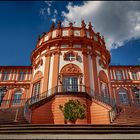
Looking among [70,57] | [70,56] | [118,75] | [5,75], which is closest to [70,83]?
[70,57]

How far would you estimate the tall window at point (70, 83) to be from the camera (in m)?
18.9

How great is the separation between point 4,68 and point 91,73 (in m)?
17.5

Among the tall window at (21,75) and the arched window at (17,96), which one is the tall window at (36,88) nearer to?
the arched window at (17,96)

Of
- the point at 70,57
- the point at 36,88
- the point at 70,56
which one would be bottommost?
the point at 36,88

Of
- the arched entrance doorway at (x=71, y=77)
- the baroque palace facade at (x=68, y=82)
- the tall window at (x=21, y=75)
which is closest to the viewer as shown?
the baroque palace facade at (x=68, y=82)

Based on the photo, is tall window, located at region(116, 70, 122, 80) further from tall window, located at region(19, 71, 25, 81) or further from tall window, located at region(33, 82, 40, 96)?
tall window, located at region(19, 71, 25, 81)

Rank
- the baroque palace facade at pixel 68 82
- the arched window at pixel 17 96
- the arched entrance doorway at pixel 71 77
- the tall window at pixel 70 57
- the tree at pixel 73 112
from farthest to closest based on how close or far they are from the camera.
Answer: the arched window at pixel 17 96 → the tall window at pixel 70 57 → the arched entrance doorway at pixel 71 77 → the baroque palace facade at pixel 68 82 → the tree at pixel 73 112

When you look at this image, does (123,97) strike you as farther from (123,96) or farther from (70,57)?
(70,57)

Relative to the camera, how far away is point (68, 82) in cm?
1961

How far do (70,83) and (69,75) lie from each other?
0.97 meters

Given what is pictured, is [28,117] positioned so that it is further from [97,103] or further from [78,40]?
[78,40]

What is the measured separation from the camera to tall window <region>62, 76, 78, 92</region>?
18.9 m

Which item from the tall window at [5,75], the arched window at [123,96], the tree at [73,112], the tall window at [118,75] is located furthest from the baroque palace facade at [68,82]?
the tall window at [118,75]

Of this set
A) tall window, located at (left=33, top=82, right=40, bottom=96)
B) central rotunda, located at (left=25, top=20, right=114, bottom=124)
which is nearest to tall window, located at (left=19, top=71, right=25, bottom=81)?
central rotunda, located at (left=25, top=20, right=114, bottom=124)
